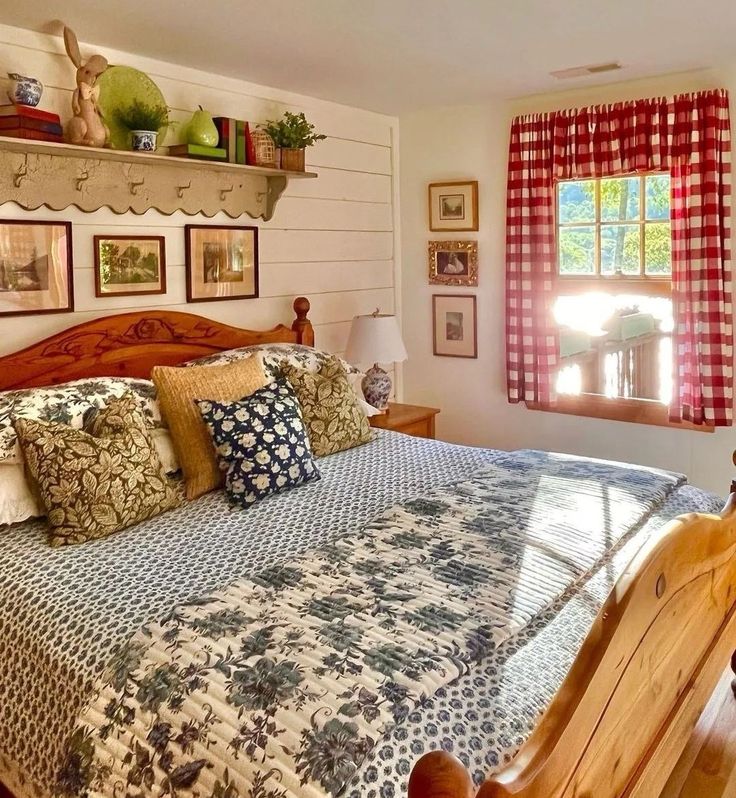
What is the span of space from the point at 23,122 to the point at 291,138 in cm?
124

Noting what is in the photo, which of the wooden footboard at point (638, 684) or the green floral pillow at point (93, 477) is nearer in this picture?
the wooden footboard at point (638, 684)

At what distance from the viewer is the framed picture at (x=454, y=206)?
4.14m

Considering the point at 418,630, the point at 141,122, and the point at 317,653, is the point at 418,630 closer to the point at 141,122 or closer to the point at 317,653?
the point at 317,653

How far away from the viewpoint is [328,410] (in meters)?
2.94

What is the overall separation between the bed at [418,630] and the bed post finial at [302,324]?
1.33m

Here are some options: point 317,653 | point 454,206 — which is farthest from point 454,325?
point 317,653

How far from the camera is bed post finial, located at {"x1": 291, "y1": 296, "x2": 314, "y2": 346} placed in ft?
12.2

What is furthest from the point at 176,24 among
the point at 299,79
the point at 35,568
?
the point at 35,568

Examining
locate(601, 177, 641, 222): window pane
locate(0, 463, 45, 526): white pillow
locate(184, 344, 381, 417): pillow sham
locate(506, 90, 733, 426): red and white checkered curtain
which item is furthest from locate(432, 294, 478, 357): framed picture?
locate(0, 463, 45, 526): white pillow

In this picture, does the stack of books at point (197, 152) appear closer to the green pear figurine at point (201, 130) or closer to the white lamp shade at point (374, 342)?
the green pear figurine at point (201, 130)

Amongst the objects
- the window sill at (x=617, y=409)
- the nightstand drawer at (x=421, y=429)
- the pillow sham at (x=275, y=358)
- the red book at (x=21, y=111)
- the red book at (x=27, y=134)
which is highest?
the red book at (x=21, y=111)

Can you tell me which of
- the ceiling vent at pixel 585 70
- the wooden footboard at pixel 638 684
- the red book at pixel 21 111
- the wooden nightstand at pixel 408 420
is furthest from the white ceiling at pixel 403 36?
the wooden footboard at pixel 638 684

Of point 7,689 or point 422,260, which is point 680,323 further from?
point 7,689

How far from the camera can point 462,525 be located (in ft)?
6.92
